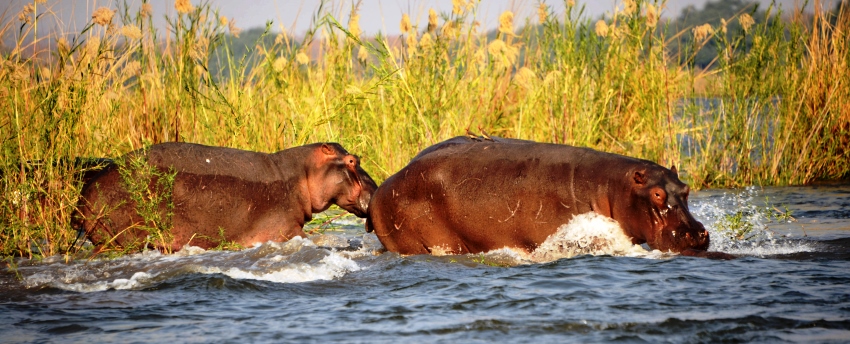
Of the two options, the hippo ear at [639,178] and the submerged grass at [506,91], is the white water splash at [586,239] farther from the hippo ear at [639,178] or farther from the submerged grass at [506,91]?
the submerged grass at [506,91]

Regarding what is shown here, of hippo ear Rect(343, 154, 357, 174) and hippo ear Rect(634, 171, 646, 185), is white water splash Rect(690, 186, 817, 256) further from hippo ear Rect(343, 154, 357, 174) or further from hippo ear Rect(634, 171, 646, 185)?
hippo ear Rect(343, 154, 357, 174)

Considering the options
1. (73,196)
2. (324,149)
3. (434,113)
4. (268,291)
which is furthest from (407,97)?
(268,291)

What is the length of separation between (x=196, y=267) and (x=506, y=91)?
4.33 meters

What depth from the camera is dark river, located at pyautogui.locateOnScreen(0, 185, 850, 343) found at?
12.5ft

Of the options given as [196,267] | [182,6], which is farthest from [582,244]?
[182,6]

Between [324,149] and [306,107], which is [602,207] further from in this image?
[306,107]

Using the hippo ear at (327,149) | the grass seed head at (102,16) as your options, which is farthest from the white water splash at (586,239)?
the grass seed head at (102,16)

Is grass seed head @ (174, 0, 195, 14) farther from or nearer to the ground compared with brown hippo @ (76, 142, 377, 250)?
farther from the ground

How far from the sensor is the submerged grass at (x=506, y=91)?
789cm

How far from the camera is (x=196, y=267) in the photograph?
16.7 feet

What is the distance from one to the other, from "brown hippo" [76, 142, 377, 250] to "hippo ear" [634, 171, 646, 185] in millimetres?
2452

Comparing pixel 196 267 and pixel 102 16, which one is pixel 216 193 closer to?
pixel 196 267

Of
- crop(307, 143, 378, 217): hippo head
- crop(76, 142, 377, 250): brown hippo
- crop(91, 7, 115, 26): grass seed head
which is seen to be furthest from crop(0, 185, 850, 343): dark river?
crop(91, 7, 115, 26): grass seed head

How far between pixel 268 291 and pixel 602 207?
1.79 meters
